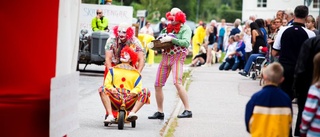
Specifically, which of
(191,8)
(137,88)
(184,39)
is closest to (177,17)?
(184,39)

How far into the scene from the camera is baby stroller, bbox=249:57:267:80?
24156mm

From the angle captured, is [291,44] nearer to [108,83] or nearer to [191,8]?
[108,83]

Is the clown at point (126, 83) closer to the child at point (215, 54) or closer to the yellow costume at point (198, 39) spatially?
the yellow costume at point (198, 39)

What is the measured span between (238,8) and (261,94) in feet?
279

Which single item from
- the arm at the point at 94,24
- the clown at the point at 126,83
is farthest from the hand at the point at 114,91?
the arm at the point at 94,24

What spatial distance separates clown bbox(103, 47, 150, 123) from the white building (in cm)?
361

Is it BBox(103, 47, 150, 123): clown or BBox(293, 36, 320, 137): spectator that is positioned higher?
BBox(293, 36, 320, 137): spectator

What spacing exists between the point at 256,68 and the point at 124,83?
1190 cm

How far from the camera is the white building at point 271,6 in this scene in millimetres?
21156

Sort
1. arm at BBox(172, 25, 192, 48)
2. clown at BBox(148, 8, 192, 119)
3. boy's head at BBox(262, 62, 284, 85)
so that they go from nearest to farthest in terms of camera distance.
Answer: boy's head at BBox(262, 62, 284, 85)
arm at BBox(172, 25, 192, 48)
clown at BBox(148, 8, 192, 119)

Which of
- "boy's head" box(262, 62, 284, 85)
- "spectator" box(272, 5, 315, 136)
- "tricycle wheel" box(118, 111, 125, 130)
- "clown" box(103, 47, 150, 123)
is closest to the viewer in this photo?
"boy's head" box(262, 62, 284, 85)

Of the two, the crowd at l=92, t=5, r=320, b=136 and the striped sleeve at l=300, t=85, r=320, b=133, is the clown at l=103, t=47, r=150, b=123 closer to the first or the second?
the crowd at l=92, t=5, r=320, b=136

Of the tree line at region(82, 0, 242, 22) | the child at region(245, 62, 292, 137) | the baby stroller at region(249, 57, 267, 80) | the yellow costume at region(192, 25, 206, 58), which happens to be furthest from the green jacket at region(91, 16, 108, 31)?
the tree line at region(82, 0, 242, 22)

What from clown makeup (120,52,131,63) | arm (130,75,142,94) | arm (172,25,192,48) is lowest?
arm (130,75,142,94)
